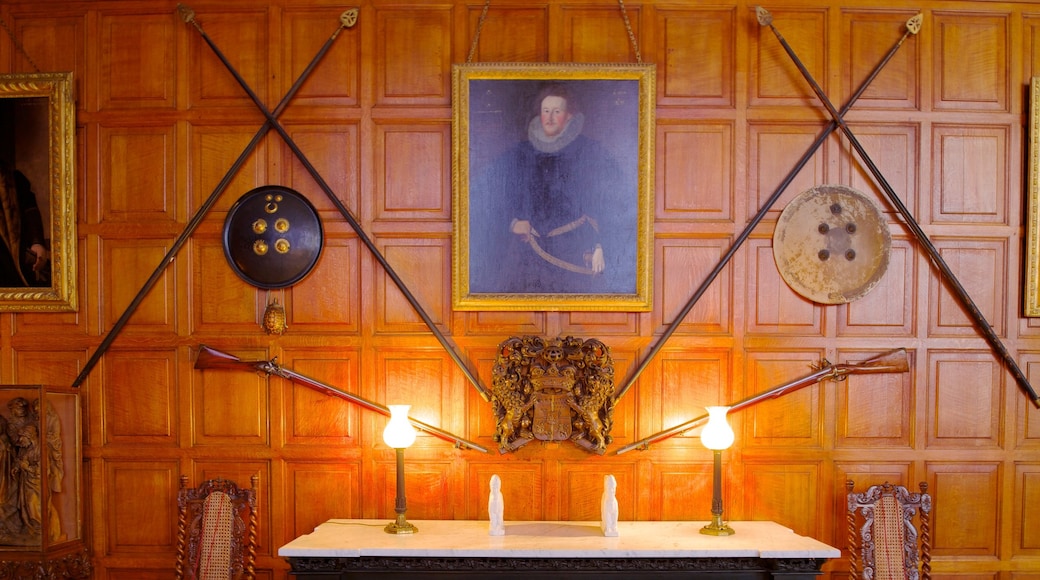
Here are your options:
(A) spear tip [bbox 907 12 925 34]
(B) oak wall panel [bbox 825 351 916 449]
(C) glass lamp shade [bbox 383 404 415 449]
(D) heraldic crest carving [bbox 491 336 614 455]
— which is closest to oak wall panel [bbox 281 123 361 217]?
(C) glass lamp shade [bbox 383 404 415 449]

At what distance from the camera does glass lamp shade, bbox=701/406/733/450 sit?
11.8ft

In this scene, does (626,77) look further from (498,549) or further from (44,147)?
(44,147)

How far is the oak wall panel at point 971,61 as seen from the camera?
4.00 meters

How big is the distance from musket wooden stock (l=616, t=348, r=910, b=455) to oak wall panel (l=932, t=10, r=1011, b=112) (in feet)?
5.01

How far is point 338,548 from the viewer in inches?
130

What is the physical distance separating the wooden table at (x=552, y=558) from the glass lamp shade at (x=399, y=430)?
0.48 metres

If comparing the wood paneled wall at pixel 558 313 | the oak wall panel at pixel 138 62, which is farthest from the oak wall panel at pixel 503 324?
the oak wall panel at pixel 138 62

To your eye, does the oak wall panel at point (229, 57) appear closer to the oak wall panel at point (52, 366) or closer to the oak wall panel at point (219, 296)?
the oak wall panel at point (219, 296)

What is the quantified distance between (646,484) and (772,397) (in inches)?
34.7

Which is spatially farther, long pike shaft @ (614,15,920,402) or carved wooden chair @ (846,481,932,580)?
long pike shaft @ (614,15,920,402)

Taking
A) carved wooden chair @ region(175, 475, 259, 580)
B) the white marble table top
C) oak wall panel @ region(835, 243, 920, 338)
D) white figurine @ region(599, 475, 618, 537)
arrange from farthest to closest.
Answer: oak wall panel @ region(835, 243, 920, 338)
carved wooden chair @ region(175, 475, 259, 580)
white figurine @ region(599, 475, 618, 537)
the white marble table top

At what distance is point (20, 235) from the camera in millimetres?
3988

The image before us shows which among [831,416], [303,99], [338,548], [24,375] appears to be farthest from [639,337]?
[24,375]

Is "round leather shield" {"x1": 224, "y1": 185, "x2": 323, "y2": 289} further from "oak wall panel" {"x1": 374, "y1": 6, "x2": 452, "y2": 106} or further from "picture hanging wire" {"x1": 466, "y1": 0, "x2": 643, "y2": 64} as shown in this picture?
"picture hanging wire" {"x1": 466, "y1": 0, "x2": 643, "y2": 64}
